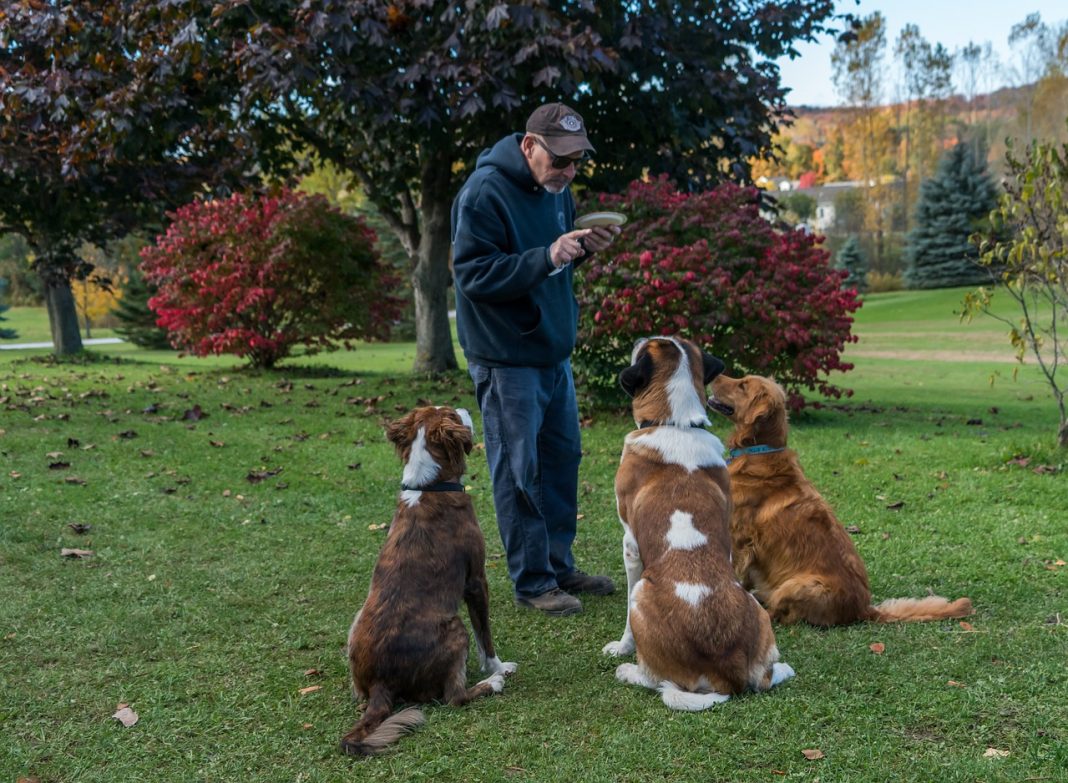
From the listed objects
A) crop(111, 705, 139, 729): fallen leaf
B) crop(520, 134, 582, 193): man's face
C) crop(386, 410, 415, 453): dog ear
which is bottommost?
crop(111, 705, 139, 729): fallen leaf

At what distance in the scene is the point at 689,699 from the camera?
3.68m

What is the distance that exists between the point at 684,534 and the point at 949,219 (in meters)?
48.0

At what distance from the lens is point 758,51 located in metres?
13.1

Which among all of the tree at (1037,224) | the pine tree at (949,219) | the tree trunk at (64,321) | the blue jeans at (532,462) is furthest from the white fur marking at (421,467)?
the pine tree at (949,219)

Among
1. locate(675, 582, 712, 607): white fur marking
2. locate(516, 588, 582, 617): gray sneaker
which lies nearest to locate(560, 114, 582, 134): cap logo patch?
locate(675, 582, 712, 607): white fur marking

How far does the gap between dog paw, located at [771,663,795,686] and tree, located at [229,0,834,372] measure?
7.16 metres

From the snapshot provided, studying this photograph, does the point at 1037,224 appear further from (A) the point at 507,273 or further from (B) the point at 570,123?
(A) the point at 507,273

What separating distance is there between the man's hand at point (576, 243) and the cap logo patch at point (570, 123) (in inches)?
22.2

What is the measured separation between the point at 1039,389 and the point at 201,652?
15.9 m

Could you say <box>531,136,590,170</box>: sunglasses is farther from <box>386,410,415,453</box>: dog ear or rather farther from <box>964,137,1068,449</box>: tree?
<box>964,137,1068,449</box>: tree

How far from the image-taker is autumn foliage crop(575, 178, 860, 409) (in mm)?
10336

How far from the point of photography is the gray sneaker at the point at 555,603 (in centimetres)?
505

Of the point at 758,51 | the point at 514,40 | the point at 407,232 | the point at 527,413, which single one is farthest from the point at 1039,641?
the point at 407,232

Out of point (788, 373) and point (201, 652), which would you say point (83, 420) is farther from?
point (788, 373)
